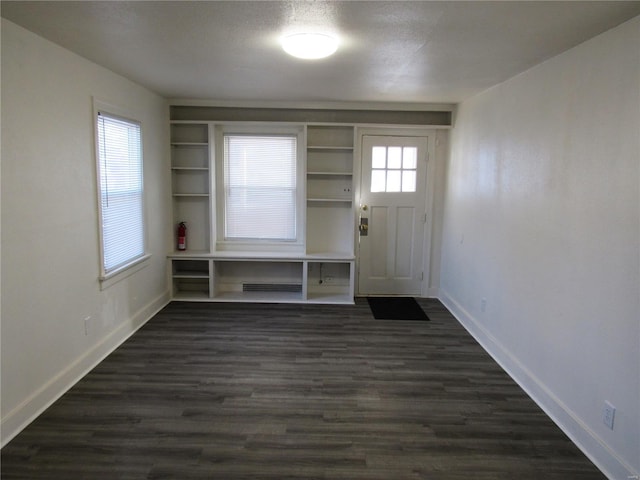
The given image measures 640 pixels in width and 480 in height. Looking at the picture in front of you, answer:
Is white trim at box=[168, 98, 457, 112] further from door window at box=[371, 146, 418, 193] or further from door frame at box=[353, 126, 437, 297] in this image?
door window at box=[371, 146, 418, 193]

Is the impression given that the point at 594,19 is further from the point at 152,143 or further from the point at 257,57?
the point at 152,143

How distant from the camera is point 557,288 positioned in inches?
110

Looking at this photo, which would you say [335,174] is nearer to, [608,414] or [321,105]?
[321,105]

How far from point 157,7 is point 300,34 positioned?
76cm

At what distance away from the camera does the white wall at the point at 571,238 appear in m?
2.20

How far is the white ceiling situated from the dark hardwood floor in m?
2.27

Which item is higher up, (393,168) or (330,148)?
(330,148)

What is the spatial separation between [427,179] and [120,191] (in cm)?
339

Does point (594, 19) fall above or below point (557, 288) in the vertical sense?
above

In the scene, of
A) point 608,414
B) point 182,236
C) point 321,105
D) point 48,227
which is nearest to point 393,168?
point 321,105

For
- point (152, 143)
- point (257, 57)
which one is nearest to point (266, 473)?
point (257, 57)

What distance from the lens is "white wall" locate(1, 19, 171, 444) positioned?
97.0 inches

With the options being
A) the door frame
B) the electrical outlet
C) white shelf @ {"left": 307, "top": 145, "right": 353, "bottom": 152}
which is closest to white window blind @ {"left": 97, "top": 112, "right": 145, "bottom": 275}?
white shelf @ {"left": 307, "top": 145, "right": 353, "bottom": 152}

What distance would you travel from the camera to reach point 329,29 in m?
2.42
